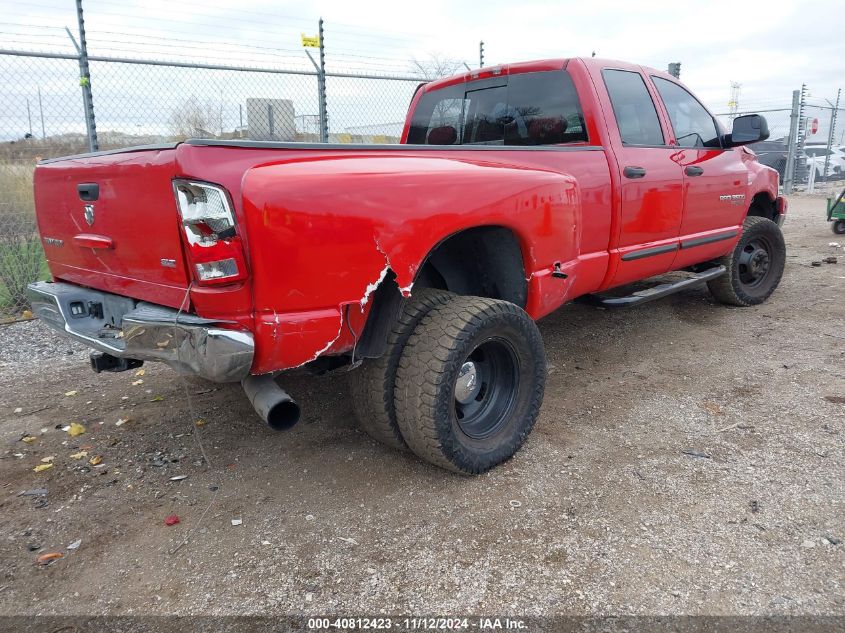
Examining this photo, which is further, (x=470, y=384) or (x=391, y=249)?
(x=470, y=384)

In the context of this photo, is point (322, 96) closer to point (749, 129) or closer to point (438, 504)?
point (749, 129)

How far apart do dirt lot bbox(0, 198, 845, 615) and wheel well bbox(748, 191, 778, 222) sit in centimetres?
189

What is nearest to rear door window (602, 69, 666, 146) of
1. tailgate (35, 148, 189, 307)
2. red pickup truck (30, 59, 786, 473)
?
red pickup truck (30, 59, 786, 473)

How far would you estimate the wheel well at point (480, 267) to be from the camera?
315 centimetres

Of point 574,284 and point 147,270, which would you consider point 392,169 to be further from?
point 574,284

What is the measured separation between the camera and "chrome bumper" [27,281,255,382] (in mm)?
2160

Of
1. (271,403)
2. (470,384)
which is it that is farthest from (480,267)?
(271,403)

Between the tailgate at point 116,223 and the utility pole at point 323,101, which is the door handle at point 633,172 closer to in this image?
the tailgate at point 116,223

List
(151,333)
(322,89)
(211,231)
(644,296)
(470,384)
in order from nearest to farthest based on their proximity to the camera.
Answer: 1. (211,231)
2. (151,333)
3. (470,384)
4. (644,296)
5. (322,89)

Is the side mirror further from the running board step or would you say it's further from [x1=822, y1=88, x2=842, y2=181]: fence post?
[x1=822, y1=88, x2=842, y2=181]: fence post

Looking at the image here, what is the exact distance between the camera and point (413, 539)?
2.49 meters

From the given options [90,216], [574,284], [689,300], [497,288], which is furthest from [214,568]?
[689,300]

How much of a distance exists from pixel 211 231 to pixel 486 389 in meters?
A: 1.62

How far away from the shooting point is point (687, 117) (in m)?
4.66
